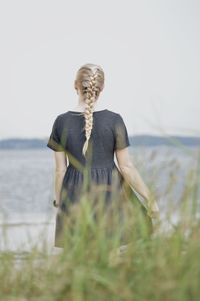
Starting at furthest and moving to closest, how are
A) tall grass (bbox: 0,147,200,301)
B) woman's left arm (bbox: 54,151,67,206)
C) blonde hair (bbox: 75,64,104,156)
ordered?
woman's left arm (bbox: 54,151,67,206), blonde hair (bbox: 75,64,104,156), tall grass (bbox: 0,147,200,301)

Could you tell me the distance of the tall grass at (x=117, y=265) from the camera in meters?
2.25

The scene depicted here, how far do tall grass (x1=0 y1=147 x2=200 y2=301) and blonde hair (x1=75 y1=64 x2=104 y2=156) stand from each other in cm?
125

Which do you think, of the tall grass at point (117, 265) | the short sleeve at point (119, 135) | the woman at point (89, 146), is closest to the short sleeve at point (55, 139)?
the woman at point (89, 146)

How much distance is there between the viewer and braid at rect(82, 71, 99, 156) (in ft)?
12.6

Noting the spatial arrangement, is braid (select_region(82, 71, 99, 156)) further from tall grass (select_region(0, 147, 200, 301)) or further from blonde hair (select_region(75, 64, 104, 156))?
tall grass (select_region(0, 147, 200, 301))

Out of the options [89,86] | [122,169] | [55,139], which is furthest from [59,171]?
[89,86]

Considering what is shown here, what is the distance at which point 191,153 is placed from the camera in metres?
2.58

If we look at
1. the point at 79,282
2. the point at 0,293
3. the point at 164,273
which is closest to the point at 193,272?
the point at 164,273

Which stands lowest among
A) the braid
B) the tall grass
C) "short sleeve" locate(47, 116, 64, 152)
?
the tall grass

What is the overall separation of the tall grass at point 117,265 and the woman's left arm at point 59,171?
1303 millimetres

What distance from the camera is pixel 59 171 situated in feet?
→ 13.1

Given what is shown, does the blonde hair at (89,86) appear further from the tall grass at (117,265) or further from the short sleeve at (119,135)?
the tall grass at (117,265)

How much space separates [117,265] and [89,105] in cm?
157

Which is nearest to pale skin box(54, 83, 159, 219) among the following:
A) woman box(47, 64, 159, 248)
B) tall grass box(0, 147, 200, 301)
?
woman box(47, 64, 159, 248)
